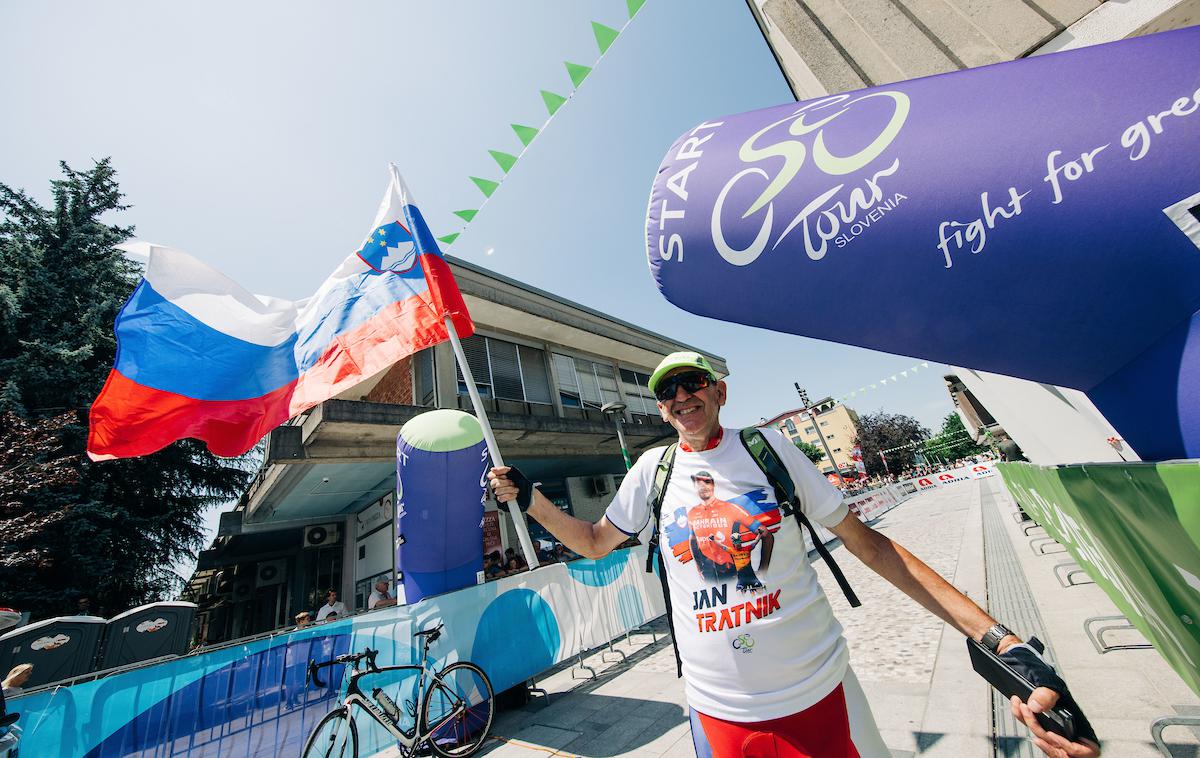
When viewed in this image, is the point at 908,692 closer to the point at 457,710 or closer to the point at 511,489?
the point at 511,489

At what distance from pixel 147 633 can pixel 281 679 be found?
839cm

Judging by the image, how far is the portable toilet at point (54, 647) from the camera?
297 inches

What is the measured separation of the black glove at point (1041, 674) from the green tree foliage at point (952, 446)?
2734 inches

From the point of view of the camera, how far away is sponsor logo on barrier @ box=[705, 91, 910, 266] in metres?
1.46

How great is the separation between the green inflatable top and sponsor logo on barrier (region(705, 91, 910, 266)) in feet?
14.1

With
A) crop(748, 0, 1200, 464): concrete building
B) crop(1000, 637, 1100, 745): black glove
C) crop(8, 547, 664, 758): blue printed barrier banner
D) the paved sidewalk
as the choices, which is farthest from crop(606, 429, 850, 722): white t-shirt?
crop(8, 547, 664, 758): blue printed barrier banner

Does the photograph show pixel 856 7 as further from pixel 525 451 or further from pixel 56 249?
pixel 56 249

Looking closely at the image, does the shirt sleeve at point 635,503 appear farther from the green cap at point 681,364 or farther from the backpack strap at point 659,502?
the green cap at point 681,364

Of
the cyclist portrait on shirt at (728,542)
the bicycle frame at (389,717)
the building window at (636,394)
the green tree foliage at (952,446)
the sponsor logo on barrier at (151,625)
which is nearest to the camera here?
the cyclist portrait on shirt at (728,542)

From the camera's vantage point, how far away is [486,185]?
4.71m

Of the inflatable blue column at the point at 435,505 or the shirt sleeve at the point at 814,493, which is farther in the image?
the inflatable blue column at the point at 435,505

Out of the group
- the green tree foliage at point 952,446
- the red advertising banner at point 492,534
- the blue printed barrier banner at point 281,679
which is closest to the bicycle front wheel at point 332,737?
the blue printed barrier banner at point 281,679

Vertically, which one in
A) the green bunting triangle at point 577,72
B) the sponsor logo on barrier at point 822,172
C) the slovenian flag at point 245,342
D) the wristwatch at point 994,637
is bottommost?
the wristwatch at point 994,637

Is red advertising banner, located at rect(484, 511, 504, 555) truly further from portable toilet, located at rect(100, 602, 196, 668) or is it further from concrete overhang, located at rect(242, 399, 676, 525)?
portable toilet, located at rect(100, 602, 196, 668)
